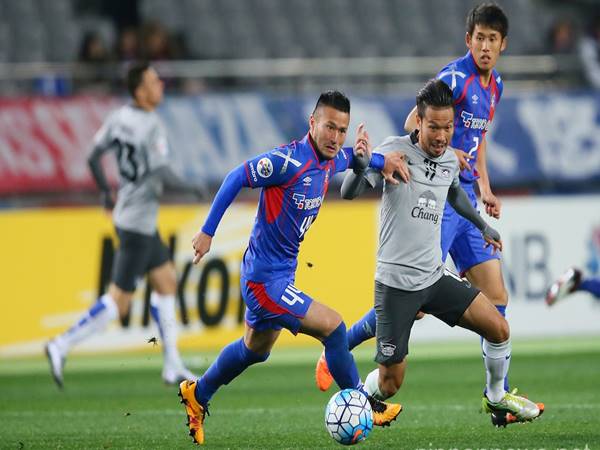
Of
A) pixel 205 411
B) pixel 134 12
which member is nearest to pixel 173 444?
pixel 205 411

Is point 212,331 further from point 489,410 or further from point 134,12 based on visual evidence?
point 134,12

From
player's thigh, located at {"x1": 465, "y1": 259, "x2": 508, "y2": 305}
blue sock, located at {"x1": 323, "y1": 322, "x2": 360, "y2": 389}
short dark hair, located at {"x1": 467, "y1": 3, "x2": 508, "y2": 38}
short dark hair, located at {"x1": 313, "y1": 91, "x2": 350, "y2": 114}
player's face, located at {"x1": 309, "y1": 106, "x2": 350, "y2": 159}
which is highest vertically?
short dark hair, located at {"x1": 467, "y1": 3, "x2": 508, "y2": 38}

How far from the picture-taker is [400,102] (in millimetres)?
15703

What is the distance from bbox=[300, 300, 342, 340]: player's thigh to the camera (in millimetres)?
7051

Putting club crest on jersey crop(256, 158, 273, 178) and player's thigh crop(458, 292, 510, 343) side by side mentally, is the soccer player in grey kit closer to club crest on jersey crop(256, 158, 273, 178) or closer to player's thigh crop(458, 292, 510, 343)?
player's thigh crop(458, 292, 510, 343)

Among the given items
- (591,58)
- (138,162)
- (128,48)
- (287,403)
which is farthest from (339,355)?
(591,58)

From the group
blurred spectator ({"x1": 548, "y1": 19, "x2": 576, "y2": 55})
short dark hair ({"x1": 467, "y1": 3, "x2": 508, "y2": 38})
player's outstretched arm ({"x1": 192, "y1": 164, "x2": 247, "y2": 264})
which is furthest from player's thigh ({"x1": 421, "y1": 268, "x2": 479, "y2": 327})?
blurred spectator ({"x1": 548, "y1": 19, "x2": 576, "y2": 55})

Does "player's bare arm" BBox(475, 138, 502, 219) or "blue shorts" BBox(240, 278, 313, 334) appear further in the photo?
"player's bare arm" BBox(475, 138, 502, 219)

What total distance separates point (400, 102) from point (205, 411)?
29.2 ft

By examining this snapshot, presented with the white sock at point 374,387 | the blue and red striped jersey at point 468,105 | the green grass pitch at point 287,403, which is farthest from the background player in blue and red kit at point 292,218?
the blue and red striped jersey at point 468,105

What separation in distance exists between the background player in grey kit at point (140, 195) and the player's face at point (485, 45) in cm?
380

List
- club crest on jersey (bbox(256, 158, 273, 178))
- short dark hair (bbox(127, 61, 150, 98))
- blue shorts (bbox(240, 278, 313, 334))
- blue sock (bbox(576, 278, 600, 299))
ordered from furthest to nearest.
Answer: short dark hair (bbox(127, 61, 150, 98)) → blue sock (bbox(576, 278, 600, 299)) → blue shorts (bbox(240, 278, 313, 334)) → club crest on jersey (bbox(256, 158, 273, 178))

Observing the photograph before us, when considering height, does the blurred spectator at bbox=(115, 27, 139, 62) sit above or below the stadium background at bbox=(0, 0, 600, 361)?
above

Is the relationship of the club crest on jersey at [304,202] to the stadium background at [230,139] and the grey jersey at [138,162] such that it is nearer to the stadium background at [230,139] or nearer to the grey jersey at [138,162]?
the grey jersey at [138,162]
